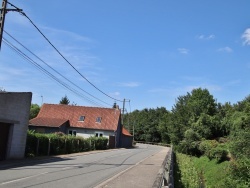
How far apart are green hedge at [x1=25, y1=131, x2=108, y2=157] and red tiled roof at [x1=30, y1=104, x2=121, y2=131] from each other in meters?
18.9

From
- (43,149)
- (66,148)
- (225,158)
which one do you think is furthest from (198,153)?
(43,149)

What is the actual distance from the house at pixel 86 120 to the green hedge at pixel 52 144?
717 inches

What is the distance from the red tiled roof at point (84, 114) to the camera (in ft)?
196

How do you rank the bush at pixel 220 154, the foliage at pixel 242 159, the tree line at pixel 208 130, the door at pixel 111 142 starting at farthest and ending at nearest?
the door at pixel 111 142
the bush at pixel 220 154
the tree line at pixel 208 130
the foliage at pixel 242 159

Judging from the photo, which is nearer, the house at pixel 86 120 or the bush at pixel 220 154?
the bush at pixel 220 154

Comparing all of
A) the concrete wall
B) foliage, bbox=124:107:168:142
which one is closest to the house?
the concrete wall

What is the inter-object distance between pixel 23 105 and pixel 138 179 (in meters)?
10.7

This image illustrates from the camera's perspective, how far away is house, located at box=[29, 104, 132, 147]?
58.7 m

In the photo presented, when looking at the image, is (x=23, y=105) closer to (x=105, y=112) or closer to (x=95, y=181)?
(x=95, y=181)

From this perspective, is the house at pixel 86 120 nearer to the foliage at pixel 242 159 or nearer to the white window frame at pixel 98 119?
the white window frame at pixel 98 119

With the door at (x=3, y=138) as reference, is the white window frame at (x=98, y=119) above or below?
above

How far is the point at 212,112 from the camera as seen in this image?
213 ft

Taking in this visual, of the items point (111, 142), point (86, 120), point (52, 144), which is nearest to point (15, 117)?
point (52, 144)

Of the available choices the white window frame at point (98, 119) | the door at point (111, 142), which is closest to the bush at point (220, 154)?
the door at point (111, 142)
